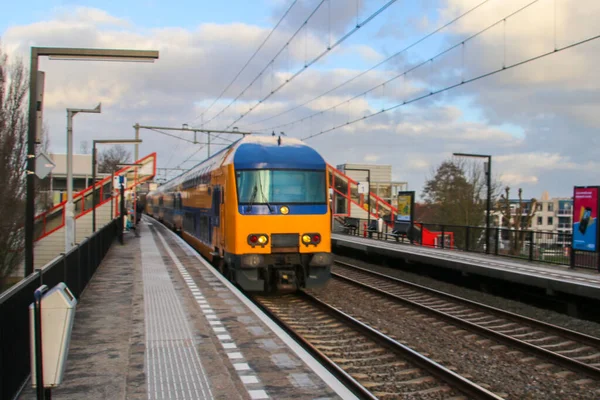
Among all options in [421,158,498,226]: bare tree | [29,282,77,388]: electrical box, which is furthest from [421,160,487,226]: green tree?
[29,282,77,388]: electrical box

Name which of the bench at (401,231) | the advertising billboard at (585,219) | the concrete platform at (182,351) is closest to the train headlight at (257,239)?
the concrete platform at (182,351)

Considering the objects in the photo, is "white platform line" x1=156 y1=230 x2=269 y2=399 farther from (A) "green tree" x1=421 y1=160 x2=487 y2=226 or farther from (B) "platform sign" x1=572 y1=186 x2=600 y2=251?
(A) "green tree" x1=421 y1=160 x2=487 y2=226

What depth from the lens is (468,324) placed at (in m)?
10.5

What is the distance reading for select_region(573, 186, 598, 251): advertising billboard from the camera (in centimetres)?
1507

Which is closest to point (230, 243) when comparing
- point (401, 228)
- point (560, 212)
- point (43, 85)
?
point (43, 85)

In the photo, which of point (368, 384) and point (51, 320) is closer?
point (51, 320)

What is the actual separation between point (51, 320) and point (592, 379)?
21.6ft

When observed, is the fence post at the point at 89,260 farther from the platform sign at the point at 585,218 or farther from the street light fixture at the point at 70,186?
the platform sign at the point at 585,218

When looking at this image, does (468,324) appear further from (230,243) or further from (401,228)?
(401,228)

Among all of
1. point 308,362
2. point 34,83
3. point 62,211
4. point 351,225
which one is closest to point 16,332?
point 308,362

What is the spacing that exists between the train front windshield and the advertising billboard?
7.12 meters

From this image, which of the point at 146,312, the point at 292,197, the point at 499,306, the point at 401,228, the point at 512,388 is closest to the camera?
the point at 512,388

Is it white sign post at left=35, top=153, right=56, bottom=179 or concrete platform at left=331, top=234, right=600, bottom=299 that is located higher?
white sign post at left=35, top=153, right=56, bottom=179

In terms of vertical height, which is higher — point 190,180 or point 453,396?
point 190,180
